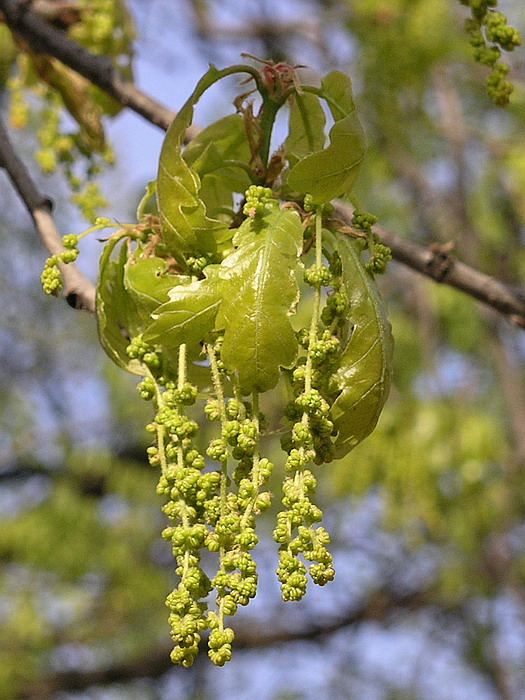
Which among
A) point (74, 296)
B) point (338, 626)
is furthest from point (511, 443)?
point (74, 296)

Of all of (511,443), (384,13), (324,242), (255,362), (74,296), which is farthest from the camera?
(511,443)

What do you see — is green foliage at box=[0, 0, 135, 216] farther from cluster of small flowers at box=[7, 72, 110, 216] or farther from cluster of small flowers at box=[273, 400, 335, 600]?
cluster of small flowers at box=[273, 400, 335, 600]

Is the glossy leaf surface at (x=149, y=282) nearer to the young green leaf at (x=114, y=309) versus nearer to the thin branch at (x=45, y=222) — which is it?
the young green leaf at (x=114, y=309)

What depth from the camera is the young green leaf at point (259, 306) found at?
3.59 ft

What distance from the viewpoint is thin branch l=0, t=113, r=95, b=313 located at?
150cm

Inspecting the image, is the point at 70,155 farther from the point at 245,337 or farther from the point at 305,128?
the point at 245,337

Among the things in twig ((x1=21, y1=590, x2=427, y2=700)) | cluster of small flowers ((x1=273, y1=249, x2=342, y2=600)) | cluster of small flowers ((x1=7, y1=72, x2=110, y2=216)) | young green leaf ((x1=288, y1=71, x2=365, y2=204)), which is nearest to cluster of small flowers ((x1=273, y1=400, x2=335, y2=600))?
cluster of small flowers ((x1=273, y1=249, x2=342, y2=600))

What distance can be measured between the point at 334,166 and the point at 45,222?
2.32 ft

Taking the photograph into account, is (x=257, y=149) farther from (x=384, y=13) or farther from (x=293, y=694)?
(x=293, y=694)

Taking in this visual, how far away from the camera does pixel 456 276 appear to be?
197 cm

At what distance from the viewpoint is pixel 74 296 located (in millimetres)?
1504

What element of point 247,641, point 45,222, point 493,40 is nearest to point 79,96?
point 45,222

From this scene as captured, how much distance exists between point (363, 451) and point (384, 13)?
2.48 metres

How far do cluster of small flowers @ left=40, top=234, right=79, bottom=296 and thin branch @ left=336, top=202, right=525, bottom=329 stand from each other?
76cm
